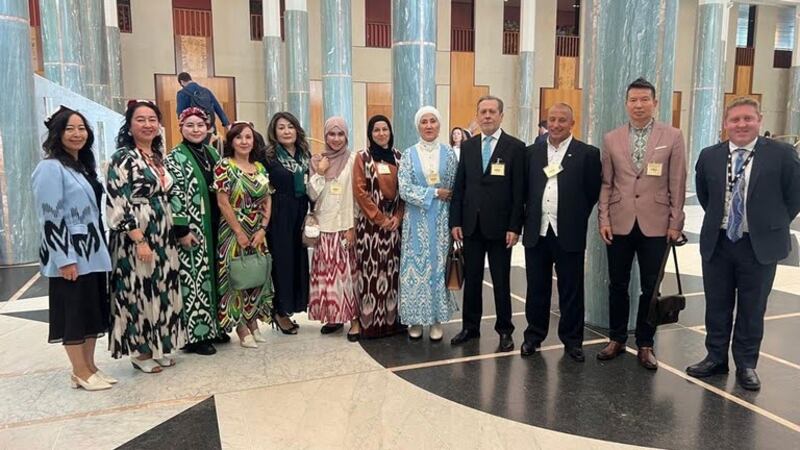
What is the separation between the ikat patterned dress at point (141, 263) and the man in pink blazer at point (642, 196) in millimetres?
2489

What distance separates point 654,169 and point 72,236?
3.06m

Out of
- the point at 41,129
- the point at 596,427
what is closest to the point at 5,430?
the point at 596,427

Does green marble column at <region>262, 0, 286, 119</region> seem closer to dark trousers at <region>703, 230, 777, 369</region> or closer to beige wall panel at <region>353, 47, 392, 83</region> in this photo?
beige wall panel at <region>353, 47, 392, 83</region>

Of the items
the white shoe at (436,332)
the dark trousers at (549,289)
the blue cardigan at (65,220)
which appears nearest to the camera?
the blue cardigan at (65,220)

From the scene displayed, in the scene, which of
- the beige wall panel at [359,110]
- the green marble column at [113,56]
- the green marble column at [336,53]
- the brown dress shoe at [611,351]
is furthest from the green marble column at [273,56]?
the brown dress shoe at [611,351]

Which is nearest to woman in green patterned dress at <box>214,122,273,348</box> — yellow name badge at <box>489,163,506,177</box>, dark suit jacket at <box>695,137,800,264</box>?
yellow name badge at <box>489,163,506,177</box>

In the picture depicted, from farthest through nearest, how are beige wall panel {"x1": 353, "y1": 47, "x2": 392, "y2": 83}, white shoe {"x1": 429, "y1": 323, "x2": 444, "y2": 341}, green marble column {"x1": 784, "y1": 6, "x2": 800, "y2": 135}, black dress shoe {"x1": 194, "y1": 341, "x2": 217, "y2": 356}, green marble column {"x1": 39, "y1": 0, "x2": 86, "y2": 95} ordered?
green marble column {"x1": 784, "y1": 6, "x2": 800, "y2": 135}
beige wall panel {"x1": 353, "y1": 47, "x2": 392, "y2": 83}
green marble column {"x1": 39, "y1": 0, "x2": 86, "y2": 95}
white shoe {"x1": 429, "y1": 323, "x2": 444, "y2": 341}
black dress shoe {"x1": 194, "y1": 341, "x2": 217, "y2": 356}

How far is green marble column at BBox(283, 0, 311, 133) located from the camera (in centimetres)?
1214

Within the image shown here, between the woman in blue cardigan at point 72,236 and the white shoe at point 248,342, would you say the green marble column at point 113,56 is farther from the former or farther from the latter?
the woman in blue cardigan at point 72,236

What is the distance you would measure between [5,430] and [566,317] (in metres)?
2.97

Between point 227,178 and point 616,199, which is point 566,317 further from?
point 227,178

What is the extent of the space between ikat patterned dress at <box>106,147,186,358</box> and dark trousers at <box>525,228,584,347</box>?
82.7 inches

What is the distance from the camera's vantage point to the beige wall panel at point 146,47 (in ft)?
46.6

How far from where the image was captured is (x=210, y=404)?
2.86 m
